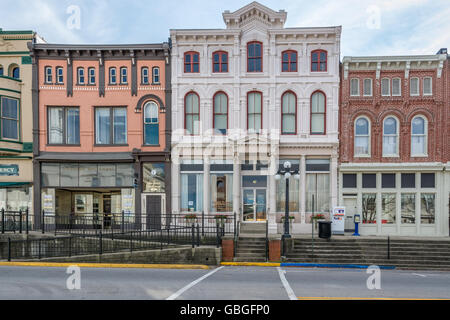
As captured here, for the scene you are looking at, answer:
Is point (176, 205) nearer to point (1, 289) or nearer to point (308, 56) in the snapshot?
point (1, 289)

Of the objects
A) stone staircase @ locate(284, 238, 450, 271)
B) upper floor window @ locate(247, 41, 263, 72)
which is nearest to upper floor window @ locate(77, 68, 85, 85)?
upper floor window @ locate(247, 41, 263, 72)

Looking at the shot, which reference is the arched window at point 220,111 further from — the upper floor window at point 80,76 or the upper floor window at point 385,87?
the upper floor window at point 385,87

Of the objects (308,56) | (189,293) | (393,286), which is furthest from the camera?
(308,56)

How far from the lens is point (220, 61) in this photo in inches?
691

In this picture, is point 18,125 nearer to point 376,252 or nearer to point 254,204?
point 254,204

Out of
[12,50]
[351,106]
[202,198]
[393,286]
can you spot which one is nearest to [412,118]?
[351,106]

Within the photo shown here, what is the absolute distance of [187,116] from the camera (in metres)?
17.7

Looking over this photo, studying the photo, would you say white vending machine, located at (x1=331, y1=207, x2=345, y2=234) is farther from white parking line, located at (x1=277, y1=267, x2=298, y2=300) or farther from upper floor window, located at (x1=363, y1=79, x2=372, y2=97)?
upper floor window, located at (x1=363, y1=79, x2=372, y2=97)

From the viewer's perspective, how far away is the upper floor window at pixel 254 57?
1747 cm

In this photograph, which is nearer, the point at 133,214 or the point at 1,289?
the point at 1,289

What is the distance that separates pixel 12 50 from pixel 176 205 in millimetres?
14059

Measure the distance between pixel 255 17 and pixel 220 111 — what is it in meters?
5.98

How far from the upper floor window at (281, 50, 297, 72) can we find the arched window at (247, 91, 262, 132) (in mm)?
2216

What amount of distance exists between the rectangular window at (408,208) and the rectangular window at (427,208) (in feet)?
1.34
